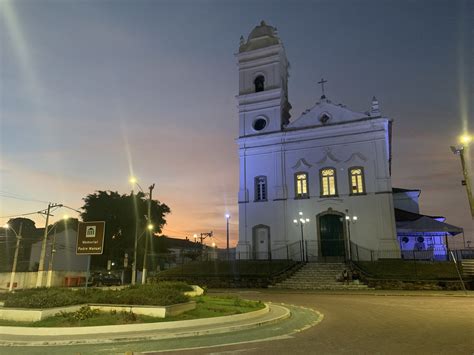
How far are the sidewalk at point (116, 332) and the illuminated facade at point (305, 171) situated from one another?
25321mm

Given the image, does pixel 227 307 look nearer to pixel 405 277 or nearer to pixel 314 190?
pixel 405 277

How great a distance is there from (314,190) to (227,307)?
2483cm

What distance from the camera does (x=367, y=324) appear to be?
39.4 feet

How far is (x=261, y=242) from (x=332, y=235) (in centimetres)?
717

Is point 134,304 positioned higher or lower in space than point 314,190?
lower

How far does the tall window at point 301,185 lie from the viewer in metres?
38.2

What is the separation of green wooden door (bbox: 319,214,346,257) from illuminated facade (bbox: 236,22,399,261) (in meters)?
0.09

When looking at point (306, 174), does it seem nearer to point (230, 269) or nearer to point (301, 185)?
point (301, 185)

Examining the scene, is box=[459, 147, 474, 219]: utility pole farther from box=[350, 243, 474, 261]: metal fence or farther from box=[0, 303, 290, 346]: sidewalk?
box=[350, 243, 474, 261]: metal fence

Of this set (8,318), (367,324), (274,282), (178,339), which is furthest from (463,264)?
(8,318)

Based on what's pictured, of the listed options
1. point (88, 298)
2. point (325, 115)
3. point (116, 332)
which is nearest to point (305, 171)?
point (325, 115)

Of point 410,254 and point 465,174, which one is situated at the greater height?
point 465,174

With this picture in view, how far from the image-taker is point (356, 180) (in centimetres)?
3659

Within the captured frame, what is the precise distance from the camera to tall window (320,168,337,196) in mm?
37344
